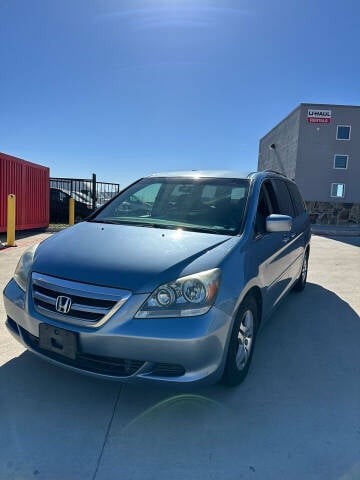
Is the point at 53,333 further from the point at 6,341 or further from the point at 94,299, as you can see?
the point at 6,341

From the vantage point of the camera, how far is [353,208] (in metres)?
23.3

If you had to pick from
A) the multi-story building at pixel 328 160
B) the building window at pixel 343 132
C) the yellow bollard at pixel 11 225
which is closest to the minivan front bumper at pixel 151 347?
the yellow bollard at pixel 11 225

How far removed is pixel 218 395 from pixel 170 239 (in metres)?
1.23

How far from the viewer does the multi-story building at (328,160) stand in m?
23.2

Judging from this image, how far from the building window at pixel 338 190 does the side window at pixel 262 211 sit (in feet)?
72.2

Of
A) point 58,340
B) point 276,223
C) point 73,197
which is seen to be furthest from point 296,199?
point 73,197

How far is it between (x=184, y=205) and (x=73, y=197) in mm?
13326

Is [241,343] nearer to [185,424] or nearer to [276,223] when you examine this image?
[185,424]

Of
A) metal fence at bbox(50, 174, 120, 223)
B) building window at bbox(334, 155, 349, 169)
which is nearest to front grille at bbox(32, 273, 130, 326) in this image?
metal fence at bbox(50, 174, 120, 223)

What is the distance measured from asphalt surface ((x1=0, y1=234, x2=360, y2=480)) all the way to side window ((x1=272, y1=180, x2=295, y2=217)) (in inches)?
63.7

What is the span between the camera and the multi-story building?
23156mm

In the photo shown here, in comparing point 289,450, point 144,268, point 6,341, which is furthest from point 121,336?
point 6,341

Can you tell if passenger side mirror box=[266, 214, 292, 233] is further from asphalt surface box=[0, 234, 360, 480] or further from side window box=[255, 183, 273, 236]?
asphalt surface box=[0, 234, 360, 480]

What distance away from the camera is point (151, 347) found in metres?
2.26
